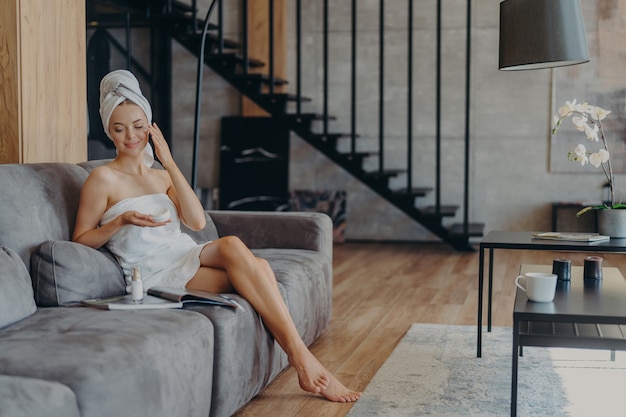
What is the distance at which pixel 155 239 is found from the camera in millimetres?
3170

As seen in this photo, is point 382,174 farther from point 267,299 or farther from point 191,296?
point 191,296

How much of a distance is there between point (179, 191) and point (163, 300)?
0.53 meters

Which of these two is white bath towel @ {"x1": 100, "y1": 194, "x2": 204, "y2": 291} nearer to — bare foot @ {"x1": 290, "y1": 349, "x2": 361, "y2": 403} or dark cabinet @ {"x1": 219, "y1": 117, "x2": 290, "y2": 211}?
bare foot @ {"x1": 290, "y1": 349, "x2": 361, "y2": 403}

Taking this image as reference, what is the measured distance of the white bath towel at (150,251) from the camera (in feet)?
10.2

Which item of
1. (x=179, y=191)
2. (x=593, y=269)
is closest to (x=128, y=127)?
(x=179, y=191)

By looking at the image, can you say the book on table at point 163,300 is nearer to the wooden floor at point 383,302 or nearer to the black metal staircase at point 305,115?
the wooden floor at point 383,302

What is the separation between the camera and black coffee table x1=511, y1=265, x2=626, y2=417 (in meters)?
2.70

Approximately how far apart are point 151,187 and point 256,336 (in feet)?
2.29

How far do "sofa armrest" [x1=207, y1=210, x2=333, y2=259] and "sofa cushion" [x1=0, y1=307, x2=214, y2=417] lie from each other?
4.84ft

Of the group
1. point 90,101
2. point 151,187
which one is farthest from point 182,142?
point 151,187

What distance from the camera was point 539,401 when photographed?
10.1 ft

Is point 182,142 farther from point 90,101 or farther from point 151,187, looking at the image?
point 151,187

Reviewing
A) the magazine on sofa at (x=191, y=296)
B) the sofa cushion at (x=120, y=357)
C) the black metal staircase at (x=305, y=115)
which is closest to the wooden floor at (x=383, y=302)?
the black metal staircase at (x=305, y=115)

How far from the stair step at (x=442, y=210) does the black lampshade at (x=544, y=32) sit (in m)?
3.73
